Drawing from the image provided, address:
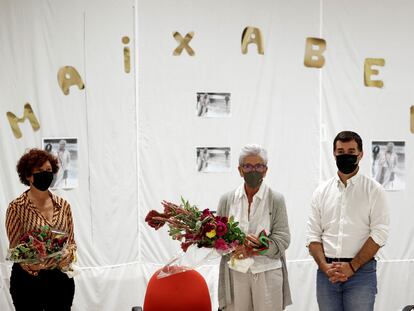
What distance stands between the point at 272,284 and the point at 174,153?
1.74 metres

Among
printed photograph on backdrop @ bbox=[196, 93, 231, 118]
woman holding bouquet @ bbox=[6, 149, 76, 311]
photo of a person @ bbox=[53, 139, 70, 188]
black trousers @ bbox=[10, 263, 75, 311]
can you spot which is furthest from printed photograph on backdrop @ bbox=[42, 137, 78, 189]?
black trousers @ bbox=[10, 263, 75, 311]

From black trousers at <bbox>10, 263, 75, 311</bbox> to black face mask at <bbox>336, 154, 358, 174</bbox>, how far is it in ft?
6.35

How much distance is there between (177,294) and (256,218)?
1.33m

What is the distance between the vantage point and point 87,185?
15.3 feet

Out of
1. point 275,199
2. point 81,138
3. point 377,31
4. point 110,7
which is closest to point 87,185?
point 81,138

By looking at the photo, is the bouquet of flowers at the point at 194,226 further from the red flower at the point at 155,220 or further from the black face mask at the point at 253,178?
the black face mask at the point at 253,178

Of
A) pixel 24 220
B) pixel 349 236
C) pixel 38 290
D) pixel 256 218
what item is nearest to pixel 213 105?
pixel 256 218

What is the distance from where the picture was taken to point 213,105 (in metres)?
4.87

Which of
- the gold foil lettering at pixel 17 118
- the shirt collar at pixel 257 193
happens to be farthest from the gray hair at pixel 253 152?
the gold foil lettering at pixel 17 118

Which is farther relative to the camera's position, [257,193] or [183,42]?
[183,42]

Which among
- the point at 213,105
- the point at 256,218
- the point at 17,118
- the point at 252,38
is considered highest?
the point at 252,38

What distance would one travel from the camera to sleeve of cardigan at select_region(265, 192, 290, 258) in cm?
344

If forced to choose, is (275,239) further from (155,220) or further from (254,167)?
(155,220)

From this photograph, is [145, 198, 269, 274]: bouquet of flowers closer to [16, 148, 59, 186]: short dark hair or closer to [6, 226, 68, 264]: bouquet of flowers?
[6, 226, 68, 264]: bouquet of flowers
